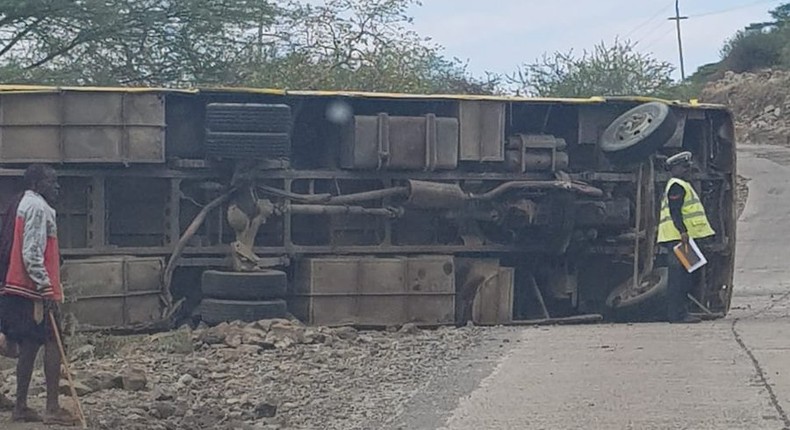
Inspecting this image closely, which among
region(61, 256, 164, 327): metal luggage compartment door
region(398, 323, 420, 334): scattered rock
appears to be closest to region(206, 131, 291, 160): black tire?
region(61, 256, 164, 327): metal luggage compartment door

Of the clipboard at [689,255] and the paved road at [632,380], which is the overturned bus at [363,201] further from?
the paved road at [632,380]

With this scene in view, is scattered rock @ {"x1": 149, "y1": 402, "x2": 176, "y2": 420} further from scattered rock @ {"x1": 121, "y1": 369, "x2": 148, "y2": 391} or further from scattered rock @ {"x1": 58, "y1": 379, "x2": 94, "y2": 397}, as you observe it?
scattered rock @ {"x1": 121, "y1": 369, "x2": 148, "y2": 391}

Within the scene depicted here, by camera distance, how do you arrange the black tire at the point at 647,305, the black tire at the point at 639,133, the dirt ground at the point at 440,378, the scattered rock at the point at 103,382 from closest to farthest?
the dirt ground at the point at 440,378 → the scattered rock at the point at 103,382 → the black tire at the point at 639,133 → the black tire at the point at 647,305

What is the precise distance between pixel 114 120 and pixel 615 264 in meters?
6.02

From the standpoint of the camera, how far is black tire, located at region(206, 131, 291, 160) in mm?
14477

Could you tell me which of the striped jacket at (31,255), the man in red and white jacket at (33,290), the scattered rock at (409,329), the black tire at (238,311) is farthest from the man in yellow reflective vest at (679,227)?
the striped jacket at (31,255)

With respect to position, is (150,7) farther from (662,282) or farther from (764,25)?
(764,25)

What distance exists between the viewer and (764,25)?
259 feet

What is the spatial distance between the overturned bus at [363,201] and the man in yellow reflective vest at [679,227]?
217mm

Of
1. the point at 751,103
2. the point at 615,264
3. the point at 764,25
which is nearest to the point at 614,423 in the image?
the point at 615,264

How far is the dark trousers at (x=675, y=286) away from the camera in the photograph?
1523cm

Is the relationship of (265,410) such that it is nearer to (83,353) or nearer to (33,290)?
(33,290)

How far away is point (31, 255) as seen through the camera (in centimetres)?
855

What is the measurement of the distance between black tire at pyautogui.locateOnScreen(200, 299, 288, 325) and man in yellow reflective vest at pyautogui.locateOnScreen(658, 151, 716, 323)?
433 centimetres
